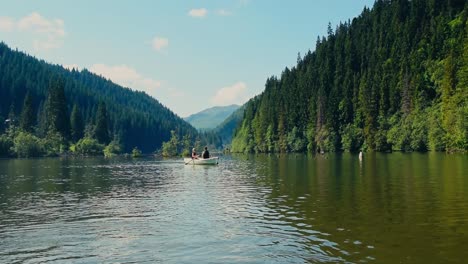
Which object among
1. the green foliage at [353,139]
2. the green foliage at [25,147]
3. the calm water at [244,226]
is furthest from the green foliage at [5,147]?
the calm water at [244,226]

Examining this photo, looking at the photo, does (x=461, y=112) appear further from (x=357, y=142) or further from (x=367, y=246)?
(x=367, y=246)

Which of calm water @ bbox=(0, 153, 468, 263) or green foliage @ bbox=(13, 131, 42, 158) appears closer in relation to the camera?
calm water @ bbox=(0, 153, 468, 263)

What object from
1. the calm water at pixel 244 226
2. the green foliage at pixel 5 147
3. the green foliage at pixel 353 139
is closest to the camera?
the calm water at pixel 244 226

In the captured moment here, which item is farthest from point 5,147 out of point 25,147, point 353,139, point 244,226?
point 244,226

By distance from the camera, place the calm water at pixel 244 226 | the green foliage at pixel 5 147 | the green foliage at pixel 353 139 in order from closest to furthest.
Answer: the calm water at pixel 244 226, the green foliage at pixel 5 147, the green foliage at pixel 353 139

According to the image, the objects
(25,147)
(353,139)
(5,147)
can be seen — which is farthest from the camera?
(25,147)

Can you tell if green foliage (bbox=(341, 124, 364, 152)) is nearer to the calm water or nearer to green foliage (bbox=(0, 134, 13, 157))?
green foliage (bbox=(0, 134, 13, 157))

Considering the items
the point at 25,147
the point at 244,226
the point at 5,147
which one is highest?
the point at 5,147

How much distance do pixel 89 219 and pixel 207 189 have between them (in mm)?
18317

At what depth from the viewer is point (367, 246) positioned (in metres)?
19.2

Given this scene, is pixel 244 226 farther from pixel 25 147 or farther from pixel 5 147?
pixel 5 147

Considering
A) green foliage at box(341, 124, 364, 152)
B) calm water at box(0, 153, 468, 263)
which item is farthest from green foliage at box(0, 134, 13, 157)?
calm water at box(0, 153, 468, 263)

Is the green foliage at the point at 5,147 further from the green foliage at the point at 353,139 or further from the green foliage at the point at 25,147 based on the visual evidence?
the green foliage at the point at 353,139

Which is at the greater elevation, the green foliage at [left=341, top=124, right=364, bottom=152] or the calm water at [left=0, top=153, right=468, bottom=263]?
the green foliage at [left=341, top=124, right=364, bottom=152]
